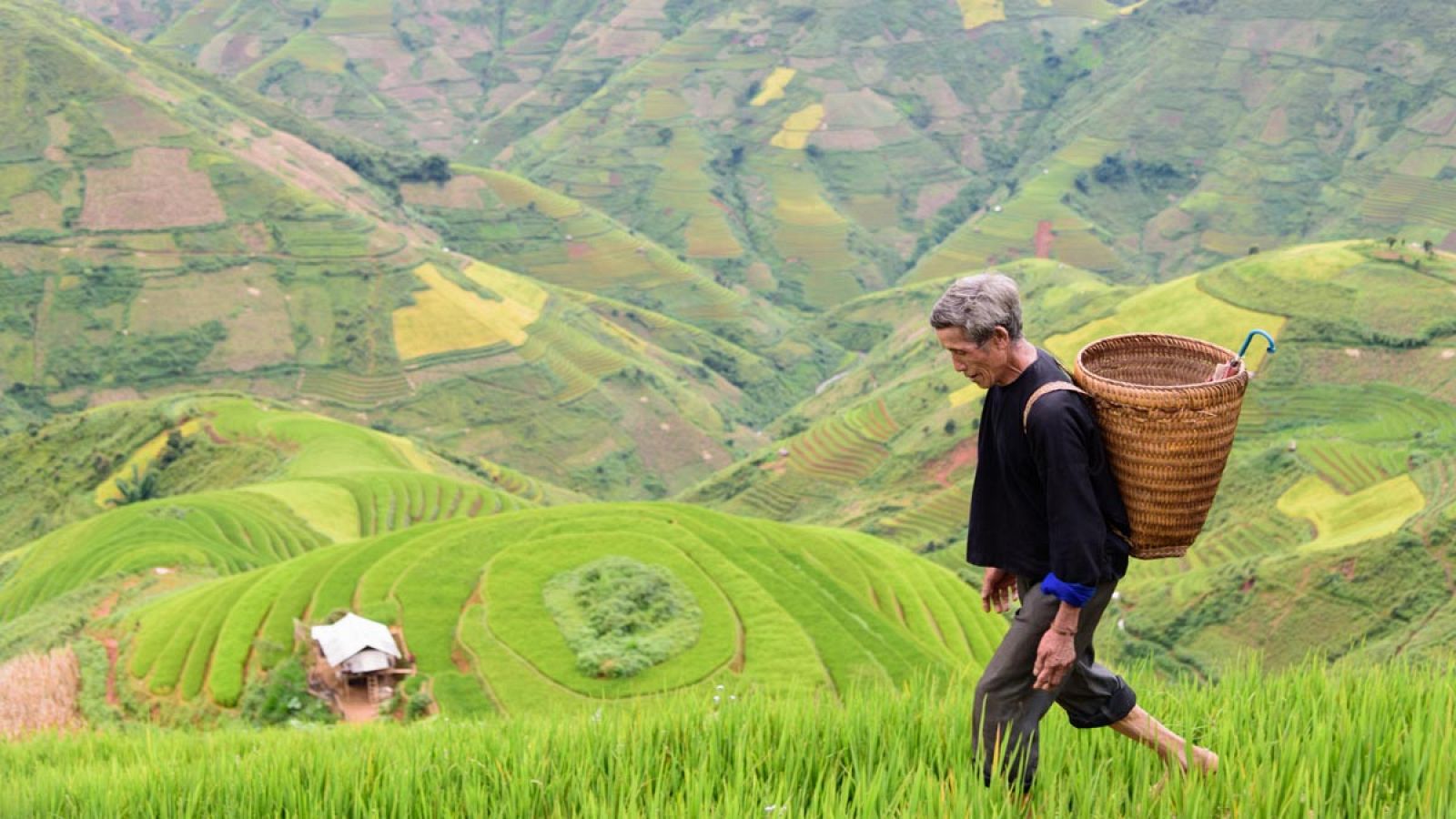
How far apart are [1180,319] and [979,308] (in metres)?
81.0

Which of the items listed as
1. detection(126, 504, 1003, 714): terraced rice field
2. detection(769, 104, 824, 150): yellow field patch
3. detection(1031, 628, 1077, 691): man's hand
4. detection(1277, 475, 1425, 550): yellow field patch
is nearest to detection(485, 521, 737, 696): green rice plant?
detection(126, 504, 1003, 714): terraced rice field

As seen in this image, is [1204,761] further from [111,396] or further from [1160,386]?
[111,396]

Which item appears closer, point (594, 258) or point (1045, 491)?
point (1045, 491)

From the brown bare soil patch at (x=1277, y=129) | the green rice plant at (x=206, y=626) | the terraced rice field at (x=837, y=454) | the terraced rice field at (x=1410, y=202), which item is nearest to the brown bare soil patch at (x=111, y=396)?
the terraced rice field at (x=837, y=454)

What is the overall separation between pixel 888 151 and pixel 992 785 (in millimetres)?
188329

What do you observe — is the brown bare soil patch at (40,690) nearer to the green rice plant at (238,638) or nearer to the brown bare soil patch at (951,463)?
the green rice plant at (238,638)

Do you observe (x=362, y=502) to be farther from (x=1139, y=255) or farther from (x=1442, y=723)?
(x=1139, y=255)

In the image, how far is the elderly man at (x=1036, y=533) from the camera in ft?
17.8

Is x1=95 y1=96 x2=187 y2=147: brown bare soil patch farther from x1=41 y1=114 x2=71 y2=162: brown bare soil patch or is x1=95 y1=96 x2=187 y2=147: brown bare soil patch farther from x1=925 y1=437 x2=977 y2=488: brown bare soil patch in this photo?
x1=925 y1=437 x2=977 y2=488: brown bare soil patch

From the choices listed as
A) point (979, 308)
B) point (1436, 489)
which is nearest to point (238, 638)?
point (979, 308)

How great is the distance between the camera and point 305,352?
9919cm

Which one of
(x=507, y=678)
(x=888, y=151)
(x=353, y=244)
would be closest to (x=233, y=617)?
(x=507, y=678)

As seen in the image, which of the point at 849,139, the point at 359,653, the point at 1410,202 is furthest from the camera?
the point at 849,139

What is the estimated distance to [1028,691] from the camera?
5824mm
